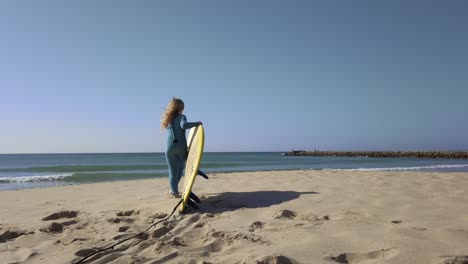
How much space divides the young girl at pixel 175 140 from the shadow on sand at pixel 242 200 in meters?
0.58

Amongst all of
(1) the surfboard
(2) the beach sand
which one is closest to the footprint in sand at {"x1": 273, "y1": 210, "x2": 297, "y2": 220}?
(2) the beach sand

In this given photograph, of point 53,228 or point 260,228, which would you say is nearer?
point 260,228

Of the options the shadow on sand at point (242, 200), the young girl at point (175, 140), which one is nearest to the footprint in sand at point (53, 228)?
the shadow on sand at point (242, 200)

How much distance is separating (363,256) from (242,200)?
2487mm

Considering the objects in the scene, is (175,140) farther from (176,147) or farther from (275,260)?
(275,260)

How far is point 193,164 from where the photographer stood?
463 cm

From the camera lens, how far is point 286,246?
2748mm

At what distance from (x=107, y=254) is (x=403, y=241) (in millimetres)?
2260

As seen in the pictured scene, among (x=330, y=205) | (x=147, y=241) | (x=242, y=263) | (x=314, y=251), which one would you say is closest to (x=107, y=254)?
(x=147, y=241)

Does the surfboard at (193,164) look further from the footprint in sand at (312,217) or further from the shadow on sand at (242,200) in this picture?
the footprint in sand at (312,217)

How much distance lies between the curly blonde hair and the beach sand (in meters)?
1.08

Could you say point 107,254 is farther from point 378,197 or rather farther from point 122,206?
point 378,197

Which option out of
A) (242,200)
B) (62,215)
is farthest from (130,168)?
(242,200)

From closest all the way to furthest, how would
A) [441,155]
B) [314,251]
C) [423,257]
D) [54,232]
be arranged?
[423,257] < [314,251] < [54,232] < [441,155]
